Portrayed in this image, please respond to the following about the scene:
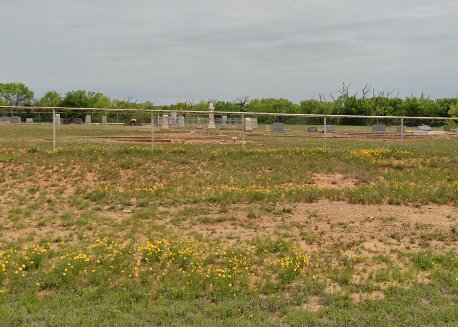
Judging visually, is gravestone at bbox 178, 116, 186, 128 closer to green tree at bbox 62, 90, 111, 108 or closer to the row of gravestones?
the row of gravestones

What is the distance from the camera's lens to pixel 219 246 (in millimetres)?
7363

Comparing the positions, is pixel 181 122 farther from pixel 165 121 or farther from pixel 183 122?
pixel 165 121

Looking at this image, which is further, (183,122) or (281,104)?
(281,104)

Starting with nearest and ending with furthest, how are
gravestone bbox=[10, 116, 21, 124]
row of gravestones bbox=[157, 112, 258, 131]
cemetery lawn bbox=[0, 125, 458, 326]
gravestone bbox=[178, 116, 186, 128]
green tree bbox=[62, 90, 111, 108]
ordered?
cemetery lawn bbox=[0, 125, 458, 326]
row of gravestones bbox=[157, 112, 258, 131]
gravestone bbox=[178, 116, 186, 128]
gravestone bbox=[10, 116, 21, 124]
green tree bbox=[62, 90, 111, 108]

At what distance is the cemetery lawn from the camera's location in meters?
5.30

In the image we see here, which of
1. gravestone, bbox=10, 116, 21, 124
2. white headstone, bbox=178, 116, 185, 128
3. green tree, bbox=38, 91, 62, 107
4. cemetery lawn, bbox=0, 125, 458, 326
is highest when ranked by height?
green tree, bbox=38, 91, 62, 107

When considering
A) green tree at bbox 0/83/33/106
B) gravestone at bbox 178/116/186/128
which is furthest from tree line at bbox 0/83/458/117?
gravestone at bbox 178/116/186/128

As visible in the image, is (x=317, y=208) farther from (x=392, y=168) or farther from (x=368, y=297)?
(x=392, y=168)

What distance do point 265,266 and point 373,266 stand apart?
1399mm

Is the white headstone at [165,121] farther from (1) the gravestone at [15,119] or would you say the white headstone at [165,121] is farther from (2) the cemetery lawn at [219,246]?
(2) the cemetery lawn at [219,246]

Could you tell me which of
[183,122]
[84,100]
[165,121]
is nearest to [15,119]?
[165,121]

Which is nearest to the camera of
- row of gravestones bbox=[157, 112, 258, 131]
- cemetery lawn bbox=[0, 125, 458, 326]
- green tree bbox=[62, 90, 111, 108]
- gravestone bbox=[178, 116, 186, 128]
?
cemetery lawn bbox=[0, 125, 458, 326]

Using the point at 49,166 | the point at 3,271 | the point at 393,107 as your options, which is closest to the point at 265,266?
the point at 3,271

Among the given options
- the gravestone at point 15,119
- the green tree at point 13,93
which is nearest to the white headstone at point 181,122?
the gravestone at point 15,119
